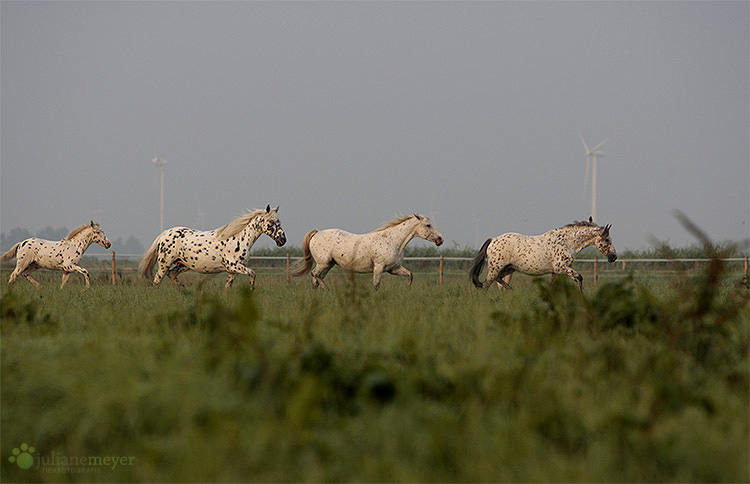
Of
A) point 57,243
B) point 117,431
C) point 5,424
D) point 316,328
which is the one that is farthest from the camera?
point 57,243

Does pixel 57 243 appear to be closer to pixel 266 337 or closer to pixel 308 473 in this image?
pixel 266 337

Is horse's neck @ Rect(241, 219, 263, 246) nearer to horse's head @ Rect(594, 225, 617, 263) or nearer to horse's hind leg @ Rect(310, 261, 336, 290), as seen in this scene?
horse's hind leg @ Rect(310, 261, 336, 290)

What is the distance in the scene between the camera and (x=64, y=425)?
3.05 meters

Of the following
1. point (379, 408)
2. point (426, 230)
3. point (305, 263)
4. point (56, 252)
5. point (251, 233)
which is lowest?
point (379, 408)

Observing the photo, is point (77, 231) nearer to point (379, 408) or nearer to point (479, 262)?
point (479, 262)

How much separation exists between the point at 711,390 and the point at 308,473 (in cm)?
238

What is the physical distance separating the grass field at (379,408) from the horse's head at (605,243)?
866 cm

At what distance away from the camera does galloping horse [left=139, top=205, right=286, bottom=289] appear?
1273cm

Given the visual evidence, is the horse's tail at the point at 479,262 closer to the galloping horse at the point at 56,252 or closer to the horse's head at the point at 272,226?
the horse's head at the point at 272,226

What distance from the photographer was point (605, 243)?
43.1ft

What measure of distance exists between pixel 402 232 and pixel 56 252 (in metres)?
8.53

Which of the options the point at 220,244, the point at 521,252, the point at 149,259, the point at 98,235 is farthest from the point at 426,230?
the point at 98,235

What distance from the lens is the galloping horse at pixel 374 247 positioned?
12.8 m

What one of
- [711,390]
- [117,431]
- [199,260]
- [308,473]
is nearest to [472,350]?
[711,390]
